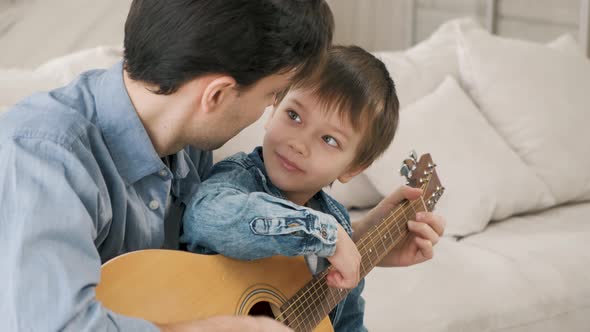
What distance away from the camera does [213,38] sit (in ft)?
3.53

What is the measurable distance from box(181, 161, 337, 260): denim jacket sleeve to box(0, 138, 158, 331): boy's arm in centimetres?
25

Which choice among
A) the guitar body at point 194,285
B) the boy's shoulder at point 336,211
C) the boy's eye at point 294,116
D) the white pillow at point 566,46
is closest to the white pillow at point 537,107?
the white pillow at point 566,46

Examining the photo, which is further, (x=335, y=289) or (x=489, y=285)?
(x=489, y=285)

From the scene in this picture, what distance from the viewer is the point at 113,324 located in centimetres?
97

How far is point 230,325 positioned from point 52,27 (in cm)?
252

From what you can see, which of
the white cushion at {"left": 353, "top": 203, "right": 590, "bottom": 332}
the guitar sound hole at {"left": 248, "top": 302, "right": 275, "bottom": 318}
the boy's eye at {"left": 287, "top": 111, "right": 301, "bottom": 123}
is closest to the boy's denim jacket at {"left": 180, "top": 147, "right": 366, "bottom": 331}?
the guitar sound hole at {"left": 248, "top": 302, "right": 275, "bottom": 318}

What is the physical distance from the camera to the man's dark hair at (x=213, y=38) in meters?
1.07

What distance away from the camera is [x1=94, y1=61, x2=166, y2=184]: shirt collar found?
1.12m

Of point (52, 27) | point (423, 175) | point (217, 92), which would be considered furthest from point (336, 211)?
point (52, 27)

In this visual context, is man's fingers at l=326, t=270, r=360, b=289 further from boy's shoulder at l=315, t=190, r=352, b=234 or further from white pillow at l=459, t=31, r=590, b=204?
white pillow at l=459, t=31, r=590, b=204

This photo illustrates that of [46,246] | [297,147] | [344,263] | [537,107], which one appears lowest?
[537,107]

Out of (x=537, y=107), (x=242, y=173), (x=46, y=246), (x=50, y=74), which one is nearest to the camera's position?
(x=46, y=246)

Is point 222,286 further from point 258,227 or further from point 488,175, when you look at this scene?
point 488,175

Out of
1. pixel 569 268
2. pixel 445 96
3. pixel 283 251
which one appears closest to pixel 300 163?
pixel 283 251
